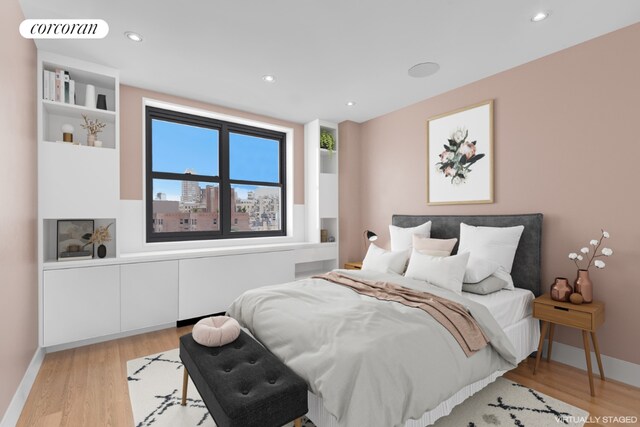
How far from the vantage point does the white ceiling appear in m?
2.03

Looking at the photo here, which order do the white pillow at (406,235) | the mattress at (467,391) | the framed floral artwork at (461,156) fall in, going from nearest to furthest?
1. the mattress at (467,391)
2. the framed floral artwork at (461,156)
3. the white pillow at (406,235)

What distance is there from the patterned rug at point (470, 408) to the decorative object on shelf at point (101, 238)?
1201 millimetres

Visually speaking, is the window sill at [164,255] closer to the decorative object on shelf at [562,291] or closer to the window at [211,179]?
the window at [211,179]

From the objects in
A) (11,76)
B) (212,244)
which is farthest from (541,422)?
(11,76)

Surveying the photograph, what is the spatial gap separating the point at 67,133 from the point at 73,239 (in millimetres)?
972

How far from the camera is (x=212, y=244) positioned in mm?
3861

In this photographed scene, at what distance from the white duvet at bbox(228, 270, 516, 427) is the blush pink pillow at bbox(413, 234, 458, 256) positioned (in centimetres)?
80

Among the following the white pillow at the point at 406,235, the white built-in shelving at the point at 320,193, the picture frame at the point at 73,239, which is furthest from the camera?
the white built-in shelving at the point at 320,193

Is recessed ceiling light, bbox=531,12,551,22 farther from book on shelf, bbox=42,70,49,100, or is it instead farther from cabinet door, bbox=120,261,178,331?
book on shelf, bbox=42,70,49,100

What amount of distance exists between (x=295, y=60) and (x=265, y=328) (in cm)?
221

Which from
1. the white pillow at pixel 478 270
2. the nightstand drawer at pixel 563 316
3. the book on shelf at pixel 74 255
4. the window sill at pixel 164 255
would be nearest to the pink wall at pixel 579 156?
the nightstand drawer at pixel 563 316

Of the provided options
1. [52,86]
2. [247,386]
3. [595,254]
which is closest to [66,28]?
[52,86]

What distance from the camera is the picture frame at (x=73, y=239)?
2.78 meters

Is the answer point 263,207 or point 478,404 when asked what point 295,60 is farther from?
point 478,404
